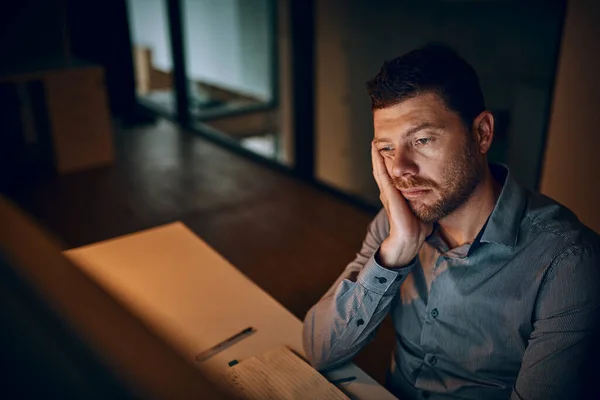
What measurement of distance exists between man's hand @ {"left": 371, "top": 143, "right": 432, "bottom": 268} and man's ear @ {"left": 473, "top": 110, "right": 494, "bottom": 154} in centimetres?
23

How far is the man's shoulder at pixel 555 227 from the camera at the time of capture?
1197 millimetres

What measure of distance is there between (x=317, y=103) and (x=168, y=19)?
2088mm

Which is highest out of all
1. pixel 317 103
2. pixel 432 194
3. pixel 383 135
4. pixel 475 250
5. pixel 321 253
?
pixel 383 135

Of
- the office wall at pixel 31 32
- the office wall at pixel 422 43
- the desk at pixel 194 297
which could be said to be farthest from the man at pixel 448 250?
the office wall at pixel 31 32

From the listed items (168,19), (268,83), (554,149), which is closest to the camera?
(554,149)

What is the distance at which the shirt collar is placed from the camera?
1.24 metres

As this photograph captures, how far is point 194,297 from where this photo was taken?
1.55m

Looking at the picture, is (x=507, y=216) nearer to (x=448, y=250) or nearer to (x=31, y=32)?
(x=448, y=250)

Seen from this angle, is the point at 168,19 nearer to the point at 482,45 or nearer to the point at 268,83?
the point at 268,83

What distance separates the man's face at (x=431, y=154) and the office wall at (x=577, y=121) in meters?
1.39

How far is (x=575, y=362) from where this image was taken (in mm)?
1106

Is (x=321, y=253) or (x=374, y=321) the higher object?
(x=374, y=321)

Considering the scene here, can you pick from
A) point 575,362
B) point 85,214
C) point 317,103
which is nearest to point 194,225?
point 85,214

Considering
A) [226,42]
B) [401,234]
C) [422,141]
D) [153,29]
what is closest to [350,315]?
[401,234]
